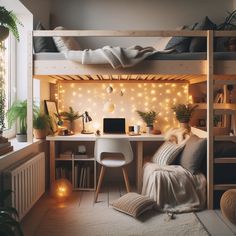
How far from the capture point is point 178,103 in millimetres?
4109

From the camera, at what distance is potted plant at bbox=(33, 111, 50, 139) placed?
3.36 meters

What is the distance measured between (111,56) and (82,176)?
1541 millimetres

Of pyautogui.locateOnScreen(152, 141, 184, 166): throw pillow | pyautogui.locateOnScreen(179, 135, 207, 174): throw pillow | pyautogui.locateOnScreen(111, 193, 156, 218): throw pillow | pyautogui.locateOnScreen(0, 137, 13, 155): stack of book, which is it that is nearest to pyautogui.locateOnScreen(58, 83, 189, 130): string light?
pyautogui.locateOnScreen(152, 141, 184, 166): throw pillow

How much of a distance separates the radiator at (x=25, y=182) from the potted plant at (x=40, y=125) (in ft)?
1.15

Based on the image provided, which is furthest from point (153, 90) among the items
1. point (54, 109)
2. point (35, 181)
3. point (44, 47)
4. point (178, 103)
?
point (35, 181)

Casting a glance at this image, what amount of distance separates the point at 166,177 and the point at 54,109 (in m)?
1.75

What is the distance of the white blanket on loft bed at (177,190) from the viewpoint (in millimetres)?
2920

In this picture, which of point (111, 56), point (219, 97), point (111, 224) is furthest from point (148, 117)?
point (111, 224)

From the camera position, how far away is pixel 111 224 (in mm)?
2615

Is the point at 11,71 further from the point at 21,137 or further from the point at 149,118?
the point at 149,118

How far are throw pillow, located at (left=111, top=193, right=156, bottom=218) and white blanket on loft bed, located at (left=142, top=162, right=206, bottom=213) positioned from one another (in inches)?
4.2

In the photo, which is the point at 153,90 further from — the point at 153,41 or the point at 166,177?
the point at 166,177

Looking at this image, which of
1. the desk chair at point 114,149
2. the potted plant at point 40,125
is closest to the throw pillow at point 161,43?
the desk chair at point 114,149

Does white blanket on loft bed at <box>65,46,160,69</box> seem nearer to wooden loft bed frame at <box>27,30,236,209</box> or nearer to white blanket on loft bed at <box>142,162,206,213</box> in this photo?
wooden loft bed frame at <box>27,30,236,209</box>
